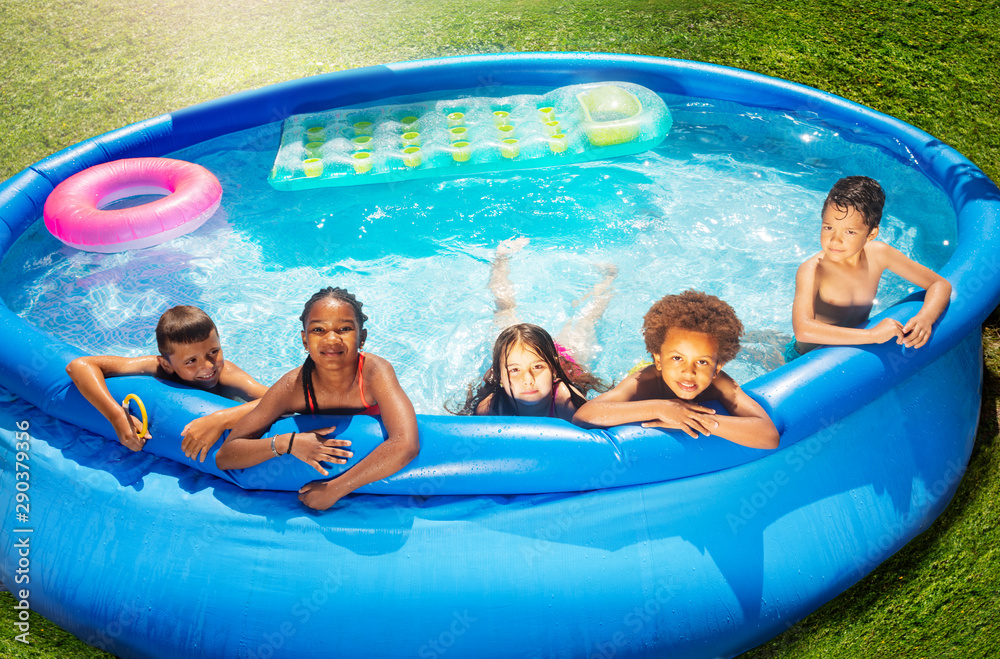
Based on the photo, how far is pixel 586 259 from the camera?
427cm

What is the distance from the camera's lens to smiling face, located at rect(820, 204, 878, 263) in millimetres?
2875

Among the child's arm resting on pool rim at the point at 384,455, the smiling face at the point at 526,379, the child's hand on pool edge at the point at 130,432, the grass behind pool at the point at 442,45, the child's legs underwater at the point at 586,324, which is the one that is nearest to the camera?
the child's arm resting on pool rim at the point at 384,455

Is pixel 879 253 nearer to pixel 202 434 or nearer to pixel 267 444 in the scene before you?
pixel 267 444

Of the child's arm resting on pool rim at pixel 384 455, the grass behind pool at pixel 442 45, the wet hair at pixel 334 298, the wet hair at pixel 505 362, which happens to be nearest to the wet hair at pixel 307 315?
the wet hair at pixel 334 298

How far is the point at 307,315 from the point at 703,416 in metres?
1.22

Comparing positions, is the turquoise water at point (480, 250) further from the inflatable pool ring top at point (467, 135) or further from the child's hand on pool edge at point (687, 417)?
the child's hand on pool edge at point (687, 417)

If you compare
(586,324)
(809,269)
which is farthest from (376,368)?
(809,269)

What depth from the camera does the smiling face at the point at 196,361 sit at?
2641 mm

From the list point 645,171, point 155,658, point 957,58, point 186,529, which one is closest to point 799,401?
point 186,529

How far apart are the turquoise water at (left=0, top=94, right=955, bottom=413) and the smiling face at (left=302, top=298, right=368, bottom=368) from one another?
1.21 m

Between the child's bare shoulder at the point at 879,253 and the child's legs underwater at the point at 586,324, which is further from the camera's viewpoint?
the child's legs underwater at the point at 586,324

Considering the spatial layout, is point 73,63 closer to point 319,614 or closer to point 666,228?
point 666,228

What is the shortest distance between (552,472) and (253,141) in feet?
12.1

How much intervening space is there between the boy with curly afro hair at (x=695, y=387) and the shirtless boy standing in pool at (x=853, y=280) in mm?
586
